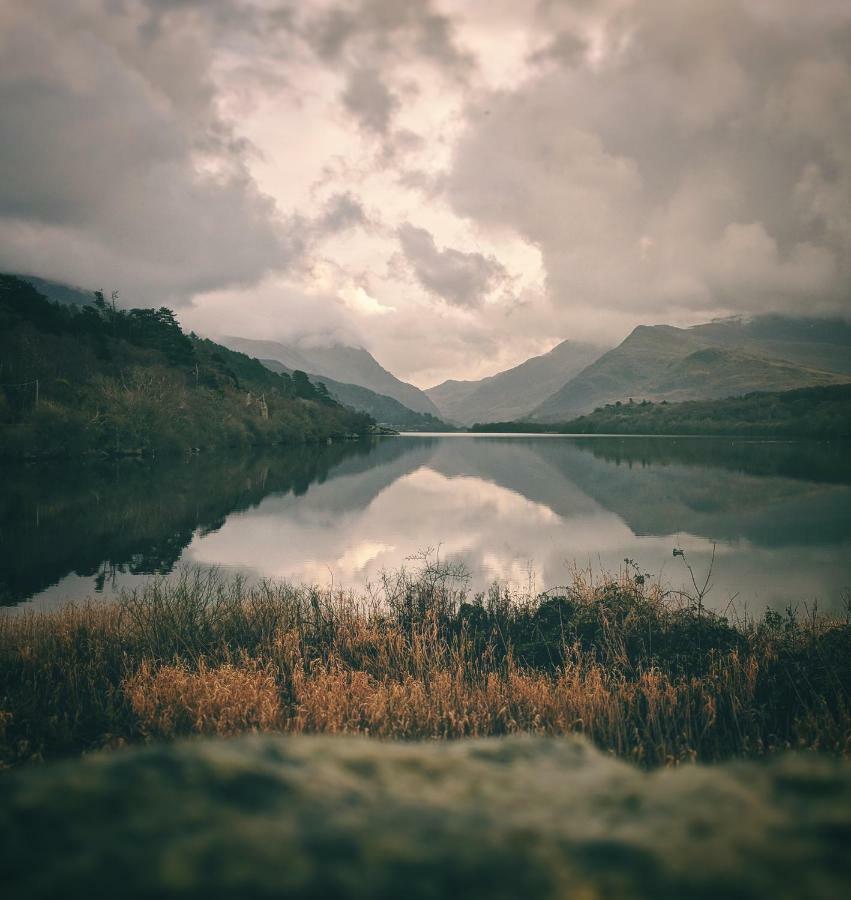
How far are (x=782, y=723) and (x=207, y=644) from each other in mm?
12744

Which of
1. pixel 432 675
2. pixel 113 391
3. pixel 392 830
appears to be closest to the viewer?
pixel 392 830

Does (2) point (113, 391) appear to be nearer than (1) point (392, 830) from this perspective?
No

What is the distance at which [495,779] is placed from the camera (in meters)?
2.01

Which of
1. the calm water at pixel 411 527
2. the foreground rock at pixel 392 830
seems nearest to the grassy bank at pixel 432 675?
the calm water at pixel 411 527

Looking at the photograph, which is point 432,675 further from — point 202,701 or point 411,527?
point 411,527

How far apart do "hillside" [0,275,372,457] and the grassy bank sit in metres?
70.0

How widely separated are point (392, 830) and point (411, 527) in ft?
133

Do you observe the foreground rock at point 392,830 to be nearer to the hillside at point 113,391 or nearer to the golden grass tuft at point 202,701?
the golden grass tuft at point 202,701

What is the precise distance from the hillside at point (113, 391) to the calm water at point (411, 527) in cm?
898

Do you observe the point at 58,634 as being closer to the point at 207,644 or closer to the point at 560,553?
the point at 207,644

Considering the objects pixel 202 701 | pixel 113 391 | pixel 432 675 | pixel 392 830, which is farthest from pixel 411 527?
pixel 113 391

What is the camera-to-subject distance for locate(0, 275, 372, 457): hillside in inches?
3031

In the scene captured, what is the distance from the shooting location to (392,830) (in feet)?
5.06

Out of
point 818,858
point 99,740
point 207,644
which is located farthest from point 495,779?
point 207,644
